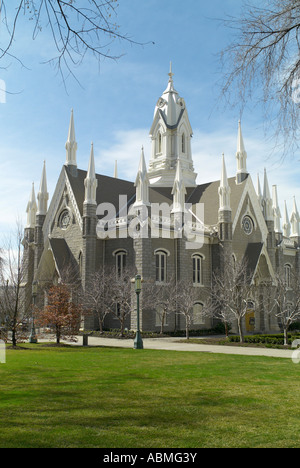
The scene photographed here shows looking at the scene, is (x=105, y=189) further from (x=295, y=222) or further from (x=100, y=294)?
(x=295, y=222)

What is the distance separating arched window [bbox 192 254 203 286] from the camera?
36.3m

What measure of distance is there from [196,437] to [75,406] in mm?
2606

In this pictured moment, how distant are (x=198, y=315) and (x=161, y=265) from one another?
5161 millimetres

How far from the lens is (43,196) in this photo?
41.0m

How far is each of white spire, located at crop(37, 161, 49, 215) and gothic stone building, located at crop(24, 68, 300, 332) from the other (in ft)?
0.29

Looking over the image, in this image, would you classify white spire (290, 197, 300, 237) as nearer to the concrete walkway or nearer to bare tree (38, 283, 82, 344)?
the concrete walkway

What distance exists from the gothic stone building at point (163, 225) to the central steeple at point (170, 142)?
0.10 metres

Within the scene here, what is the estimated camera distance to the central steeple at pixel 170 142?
151 feet

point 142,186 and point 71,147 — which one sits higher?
point 71,147

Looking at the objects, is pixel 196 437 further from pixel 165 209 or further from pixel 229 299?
pixel 165 209

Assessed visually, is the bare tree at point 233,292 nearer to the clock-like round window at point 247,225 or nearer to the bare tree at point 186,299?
the bare tree at point 186,299

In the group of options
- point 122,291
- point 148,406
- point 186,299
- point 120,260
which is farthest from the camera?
point 120,260

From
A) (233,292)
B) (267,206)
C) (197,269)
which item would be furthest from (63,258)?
(267,206)

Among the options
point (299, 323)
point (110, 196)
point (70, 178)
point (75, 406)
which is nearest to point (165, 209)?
point (110, 196)
